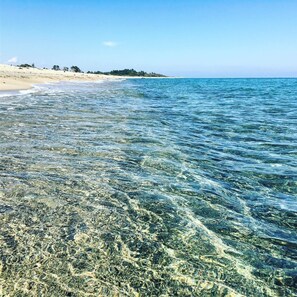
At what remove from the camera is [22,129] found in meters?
12.3

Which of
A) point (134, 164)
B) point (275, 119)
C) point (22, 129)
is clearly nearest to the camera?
point (134, 164)

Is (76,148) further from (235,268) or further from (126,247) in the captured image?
(235,268)

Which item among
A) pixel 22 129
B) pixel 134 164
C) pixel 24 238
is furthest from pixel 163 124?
pixel 24 238

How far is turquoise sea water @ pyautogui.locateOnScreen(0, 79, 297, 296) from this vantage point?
387cm

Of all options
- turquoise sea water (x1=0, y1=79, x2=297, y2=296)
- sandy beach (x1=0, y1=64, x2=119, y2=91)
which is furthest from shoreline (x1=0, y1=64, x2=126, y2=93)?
turquoise sea water (x1=0, y1=79, x2=297, y2=296)

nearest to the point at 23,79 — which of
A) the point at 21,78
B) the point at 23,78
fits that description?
the point at 21,78

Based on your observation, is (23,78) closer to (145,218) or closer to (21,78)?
(21,78)

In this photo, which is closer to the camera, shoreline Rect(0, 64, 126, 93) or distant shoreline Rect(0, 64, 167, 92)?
shoreline Rect(0, 64, 126, 93)

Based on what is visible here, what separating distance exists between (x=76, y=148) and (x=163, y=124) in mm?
6481

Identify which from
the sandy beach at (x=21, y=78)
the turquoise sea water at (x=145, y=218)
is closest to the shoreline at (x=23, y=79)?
the sandy beach at (x=21, y=78)

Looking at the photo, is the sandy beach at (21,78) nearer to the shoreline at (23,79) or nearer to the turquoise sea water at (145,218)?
the shoreline at (23,79)

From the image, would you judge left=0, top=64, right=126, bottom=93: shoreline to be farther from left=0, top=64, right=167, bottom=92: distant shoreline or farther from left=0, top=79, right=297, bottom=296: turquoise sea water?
left=0, top=79, right=297, bottom=296: turquoise sea water

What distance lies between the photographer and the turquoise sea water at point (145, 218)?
3.87 m

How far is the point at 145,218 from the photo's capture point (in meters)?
5.39
